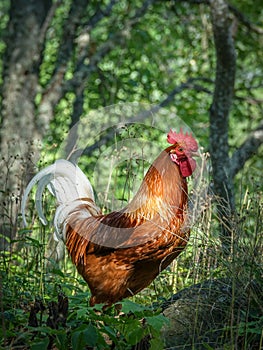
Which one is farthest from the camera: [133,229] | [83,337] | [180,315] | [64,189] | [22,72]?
[22,72]

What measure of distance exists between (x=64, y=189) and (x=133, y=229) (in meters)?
0.86

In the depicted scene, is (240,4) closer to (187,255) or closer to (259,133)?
(259,133)

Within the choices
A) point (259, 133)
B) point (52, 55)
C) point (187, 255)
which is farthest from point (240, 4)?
point (187, 255)

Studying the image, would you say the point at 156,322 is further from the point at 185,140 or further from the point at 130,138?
the point at 130,138

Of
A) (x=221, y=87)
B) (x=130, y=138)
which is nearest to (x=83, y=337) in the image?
(x=130, y=138)

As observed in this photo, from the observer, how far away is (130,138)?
4621 millimetres

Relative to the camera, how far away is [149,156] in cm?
520

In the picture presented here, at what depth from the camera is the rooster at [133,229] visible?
12.5 ft

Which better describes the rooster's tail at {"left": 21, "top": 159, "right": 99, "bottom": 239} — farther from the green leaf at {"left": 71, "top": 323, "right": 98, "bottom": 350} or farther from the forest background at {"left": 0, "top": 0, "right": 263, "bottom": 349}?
the green leaf at {"left": 71, "top": 323, "right": 98, "bottom": 350}

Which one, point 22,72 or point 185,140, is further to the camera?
point 22,72

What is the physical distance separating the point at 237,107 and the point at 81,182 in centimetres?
634

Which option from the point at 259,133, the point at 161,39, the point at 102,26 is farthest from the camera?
the point at 161,39

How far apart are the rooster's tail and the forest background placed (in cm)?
22

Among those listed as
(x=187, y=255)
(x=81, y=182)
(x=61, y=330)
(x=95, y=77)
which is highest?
(x=95, y=77)
